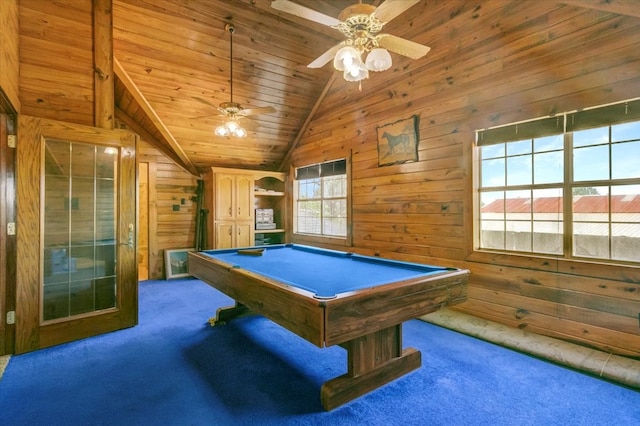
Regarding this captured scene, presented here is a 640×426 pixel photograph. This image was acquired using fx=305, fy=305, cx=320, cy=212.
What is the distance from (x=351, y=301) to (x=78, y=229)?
2976mm

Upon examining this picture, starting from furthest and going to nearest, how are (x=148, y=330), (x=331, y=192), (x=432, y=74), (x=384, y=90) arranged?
1. (x=331, y=192)
2. (x=384, y=90)
3. (x=432, y=74)
4. (x=148, y=330)

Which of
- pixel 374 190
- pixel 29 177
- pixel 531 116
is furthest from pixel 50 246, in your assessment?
pixel 531 116

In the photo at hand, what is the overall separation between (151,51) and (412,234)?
13.2 ft

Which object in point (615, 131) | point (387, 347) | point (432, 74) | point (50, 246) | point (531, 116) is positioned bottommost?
point (387, 347)

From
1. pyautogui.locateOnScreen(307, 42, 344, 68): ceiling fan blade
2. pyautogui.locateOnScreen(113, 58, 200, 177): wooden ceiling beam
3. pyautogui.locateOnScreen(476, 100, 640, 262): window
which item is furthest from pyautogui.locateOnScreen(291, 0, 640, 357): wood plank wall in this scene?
pyautogui.locateOnScreen(113, 58, 200, 177): wooden ceiling beam

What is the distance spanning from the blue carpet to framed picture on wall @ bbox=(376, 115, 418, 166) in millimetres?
2139

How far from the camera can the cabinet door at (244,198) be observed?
5.73m

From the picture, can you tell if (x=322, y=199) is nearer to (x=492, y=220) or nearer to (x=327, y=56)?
(x=492, y=220)

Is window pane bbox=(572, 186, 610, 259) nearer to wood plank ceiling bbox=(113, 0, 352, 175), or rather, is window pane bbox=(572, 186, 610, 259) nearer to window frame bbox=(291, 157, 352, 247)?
window frame bbox=(291, 157, 352, 247)

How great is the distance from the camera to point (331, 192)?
5.39 metres

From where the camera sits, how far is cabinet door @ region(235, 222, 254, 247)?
570 centimetres

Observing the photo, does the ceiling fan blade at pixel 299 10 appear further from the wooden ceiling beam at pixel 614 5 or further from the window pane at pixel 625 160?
the window pane at pixel 625 160

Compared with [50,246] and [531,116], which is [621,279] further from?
[50,246]

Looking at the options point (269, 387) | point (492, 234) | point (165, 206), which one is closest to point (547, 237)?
point (492, 234)
